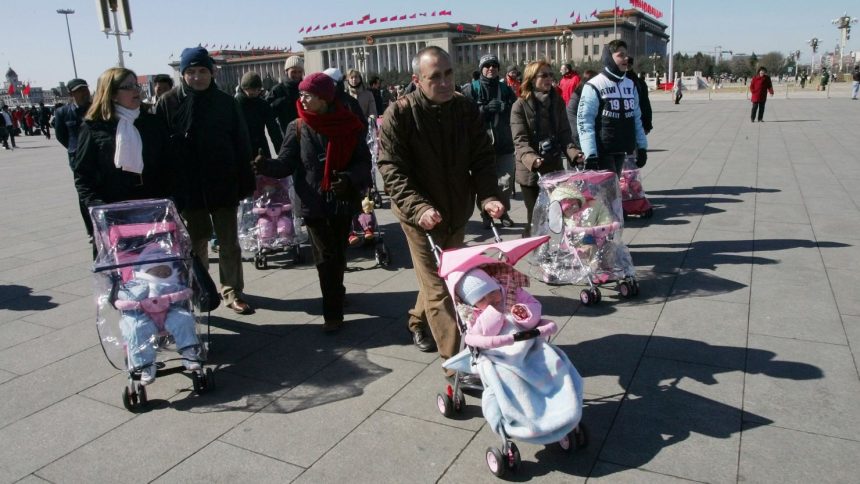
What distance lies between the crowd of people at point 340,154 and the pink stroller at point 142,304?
420 mm

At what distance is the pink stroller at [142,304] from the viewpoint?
3830 mm

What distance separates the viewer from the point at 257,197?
23.7ft

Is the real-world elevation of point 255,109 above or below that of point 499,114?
above

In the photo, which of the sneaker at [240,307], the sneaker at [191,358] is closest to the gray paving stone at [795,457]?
the sneaker at [191,358]

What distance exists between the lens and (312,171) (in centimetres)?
480

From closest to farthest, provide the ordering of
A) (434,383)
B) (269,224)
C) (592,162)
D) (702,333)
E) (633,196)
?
1. (434,383)
2. (702,333)
3. (592,162)
4. (269,224)
5. (633,196)

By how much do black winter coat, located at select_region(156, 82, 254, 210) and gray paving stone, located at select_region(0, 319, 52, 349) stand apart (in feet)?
5.30

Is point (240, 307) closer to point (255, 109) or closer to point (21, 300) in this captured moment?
point (21, 300)

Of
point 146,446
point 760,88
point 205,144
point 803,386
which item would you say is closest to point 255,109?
point 205,144

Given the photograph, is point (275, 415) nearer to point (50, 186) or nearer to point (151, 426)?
point (151, 426)

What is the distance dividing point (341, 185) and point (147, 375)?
5.89ft

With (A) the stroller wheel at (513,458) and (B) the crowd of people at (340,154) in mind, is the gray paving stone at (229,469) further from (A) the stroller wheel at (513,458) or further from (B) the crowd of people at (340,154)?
(B) the crowd of people at (340,154)

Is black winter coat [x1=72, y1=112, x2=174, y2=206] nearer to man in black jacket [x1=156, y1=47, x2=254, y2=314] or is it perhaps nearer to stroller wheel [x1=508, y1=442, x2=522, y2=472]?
man in black jacket [x1=156, y1=47, x2=254, y2=314]

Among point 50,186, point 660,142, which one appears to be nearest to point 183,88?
point 50,186
